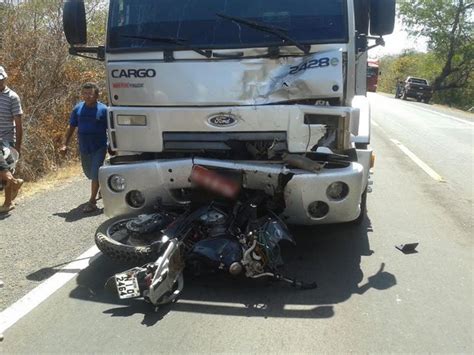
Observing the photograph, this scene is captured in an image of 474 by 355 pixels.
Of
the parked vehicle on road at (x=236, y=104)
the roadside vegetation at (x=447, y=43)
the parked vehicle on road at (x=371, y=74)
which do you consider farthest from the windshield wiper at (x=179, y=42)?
the roadside vegetation at (x=447, y=43)

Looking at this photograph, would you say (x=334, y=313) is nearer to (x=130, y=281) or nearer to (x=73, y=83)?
(x=130, y=281)

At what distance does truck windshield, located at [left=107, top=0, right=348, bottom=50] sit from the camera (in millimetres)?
5105

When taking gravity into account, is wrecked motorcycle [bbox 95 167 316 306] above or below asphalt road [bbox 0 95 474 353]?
above

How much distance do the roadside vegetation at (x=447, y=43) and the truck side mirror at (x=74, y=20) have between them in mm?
49438

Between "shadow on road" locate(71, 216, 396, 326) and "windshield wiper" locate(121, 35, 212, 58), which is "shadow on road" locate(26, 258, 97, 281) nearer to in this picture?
"shadow on road" locate(71, 216, 396, 326)

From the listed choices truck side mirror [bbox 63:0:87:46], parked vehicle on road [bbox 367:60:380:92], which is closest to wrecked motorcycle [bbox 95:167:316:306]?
truck side mirror [bbox 63:0:87:46]

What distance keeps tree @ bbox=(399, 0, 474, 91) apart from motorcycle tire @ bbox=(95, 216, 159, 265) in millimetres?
52328

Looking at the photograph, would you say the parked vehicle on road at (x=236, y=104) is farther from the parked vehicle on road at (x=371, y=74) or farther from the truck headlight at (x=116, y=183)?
the parked vehicle on road at (x=371, y=74)

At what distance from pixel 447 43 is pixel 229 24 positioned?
5255 centimetres

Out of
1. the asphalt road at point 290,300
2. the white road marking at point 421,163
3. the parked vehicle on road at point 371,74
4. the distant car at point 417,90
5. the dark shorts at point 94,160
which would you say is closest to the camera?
the asphalt road at point 290,300

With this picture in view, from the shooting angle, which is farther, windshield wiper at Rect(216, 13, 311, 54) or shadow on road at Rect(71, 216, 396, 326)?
windshield wiper at Rect(216, 13, 311, 54)

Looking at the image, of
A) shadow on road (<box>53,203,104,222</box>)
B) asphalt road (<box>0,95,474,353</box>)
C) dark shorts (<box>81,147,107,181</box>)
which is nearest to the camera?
asphalt road (<box>0,95,474,353</box>)

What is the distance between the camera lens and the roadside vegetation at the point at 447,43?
170 feet

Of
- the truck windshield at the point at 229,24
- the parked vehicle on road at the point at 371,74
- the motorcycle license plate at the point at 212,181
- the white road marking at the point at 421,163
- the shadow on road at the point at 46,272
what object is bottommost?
the white road marking at the point at 421,163
